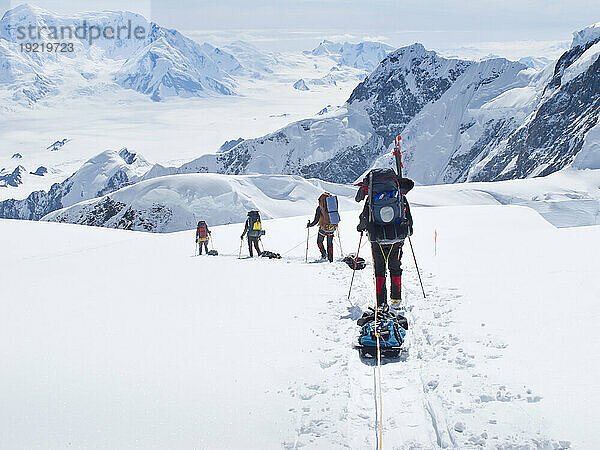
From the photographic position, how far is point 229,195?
88375 mm

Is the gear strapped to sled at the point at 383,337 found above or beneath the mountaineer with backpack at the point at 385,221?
beneath

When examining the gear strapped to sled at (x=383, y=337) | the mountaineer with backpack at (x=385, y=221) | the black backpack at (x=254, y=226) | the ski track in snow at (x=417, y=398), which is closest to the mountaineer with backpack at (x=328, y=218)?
the black backpack at (x=254, y=226)

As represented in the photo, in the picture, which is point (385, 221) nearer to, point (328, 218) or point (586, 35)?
point (328, 218)

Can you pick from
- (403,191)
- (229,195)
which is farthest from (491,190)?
(403,191)

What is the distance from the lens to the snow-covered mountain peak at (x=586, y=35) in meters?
160

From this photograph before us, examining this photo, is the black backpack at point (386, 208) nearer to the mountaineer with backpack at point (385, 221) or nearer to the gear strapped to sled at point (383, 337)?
the mountaineer with backpack at point (385, 221)

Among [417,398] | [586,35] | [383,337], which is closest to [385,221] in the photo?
[383,337]

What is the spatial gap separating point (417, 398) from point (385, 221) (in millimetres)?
3233

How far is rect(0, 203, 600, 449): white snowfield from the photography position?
4758mm

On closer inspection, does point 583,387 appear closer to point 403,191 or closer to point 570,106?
point 403,191

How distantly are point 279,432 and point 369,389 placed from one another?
4.62 feet

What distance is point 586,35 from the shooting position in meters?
162

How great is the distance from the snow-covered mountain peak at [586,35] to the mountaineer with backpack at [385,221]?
189m

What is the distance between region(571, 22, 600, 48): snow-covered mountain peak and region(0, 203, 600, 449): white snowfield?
612ft
